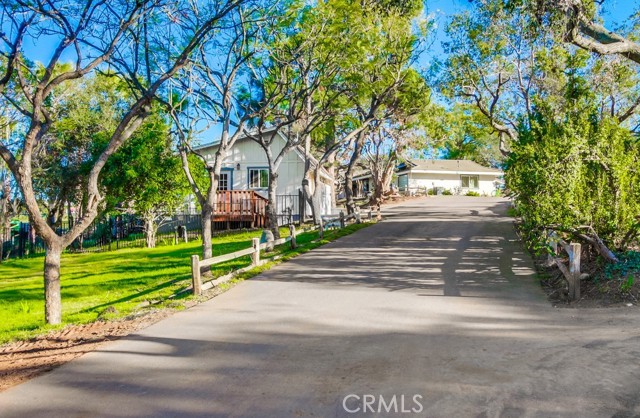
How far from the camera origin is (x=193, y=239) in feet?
91.9

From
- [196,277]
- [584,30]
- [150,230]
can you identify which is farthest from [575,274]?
[150,230]

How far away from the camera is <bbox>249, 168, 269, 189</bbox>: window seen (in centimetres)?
3303

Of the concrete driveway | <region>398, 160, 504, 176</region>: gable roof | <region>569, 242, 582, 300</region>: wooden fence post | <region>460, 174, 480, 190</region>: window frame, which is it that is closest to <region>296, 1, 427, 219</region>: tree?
the concrete driveway

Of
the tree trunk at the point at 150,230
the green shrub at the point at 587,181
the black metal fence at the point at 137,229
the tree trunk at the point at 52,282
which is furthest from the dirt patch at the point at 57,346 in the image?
the black metal fence at the point at 137,229

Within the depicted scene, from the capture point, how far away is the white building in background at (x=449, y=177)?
6462 centimetres

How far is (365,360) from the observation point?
21.2ft

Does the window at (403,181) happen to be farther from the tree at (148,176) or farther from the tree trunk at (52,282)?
the tree trunk at (52,282)

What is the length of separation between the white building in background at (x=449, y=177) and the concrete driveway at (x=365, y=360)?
177 ft

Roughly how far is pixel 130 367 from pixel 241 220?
23781 mm

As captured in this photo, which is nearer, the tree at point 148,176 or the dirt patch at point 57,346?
the dirt patch at point 57,346

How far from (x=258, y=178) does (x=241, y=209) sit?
11.8 ft

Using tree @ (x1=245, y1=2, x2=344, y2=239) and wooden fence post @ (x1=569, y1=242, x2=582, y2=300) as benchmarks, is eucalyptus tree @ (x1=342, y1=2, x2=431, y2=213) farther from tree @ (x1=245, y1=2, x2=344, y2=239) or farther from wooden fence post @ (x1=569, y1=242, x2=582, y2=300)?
wooden fence post @ (x1=569, y1=242, x2=582, y2=300)

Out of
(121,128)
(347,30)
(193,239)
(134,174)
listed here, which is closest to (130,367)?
(121,128)

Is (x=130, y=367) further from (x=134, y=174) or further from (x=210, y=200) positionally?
(x=134, y=174)
